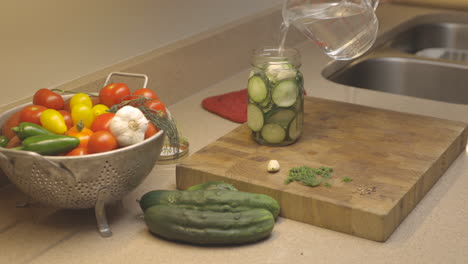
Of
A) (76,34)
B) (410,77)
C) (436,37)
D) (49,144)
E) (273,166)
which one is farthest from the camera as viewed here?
(436,37)

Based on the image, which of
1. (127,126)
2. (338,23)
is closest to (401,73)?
(338,23)

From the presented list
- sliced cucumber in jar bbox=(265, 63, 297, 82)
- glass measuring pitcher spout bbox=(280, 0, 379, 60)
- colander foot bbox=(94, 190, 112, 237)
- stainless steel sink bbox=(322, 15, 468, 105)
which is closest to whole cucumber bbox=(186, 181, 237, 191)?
colander foot bbox=(94, 190, 112, 237)

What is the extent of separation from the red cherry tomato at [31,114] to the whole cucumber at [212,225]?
0.83 ft

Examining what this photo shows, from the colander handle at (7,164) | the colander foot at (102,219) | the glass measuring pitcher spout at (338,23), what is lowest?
the colander foot at (102,219)

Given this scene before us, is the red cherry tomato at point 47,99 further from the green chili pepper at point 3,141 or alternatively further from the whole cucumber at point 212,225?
the whole cucumber at point 212,225

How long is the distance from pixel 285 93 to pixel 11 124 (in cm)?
51

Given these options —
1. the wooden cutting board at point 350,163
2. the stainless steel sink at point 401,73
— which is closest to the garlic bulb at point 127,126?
the wooden cutting board at point 350,163

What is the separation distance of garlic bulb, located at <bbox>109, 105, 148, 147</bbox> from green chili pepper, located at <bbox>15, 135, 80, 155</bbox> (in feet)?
0.22

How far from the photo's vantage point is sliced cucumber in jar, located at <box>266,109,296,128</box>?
1.34 metres

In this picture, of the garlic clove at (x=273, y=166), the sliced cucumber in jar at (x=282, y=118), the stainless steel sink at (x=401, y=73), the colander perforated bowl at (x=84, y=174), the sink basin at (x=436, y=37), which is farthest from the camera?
the sink basin at (x=436, y=37)

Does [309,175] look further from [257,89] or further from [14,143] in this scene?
[14,143]

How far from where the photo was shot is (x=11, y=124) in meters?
1.12

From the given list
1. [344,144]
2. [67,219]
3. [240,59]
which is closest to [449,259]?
[344,144]

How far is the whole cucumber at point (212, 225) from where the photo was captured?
1.05 meters
